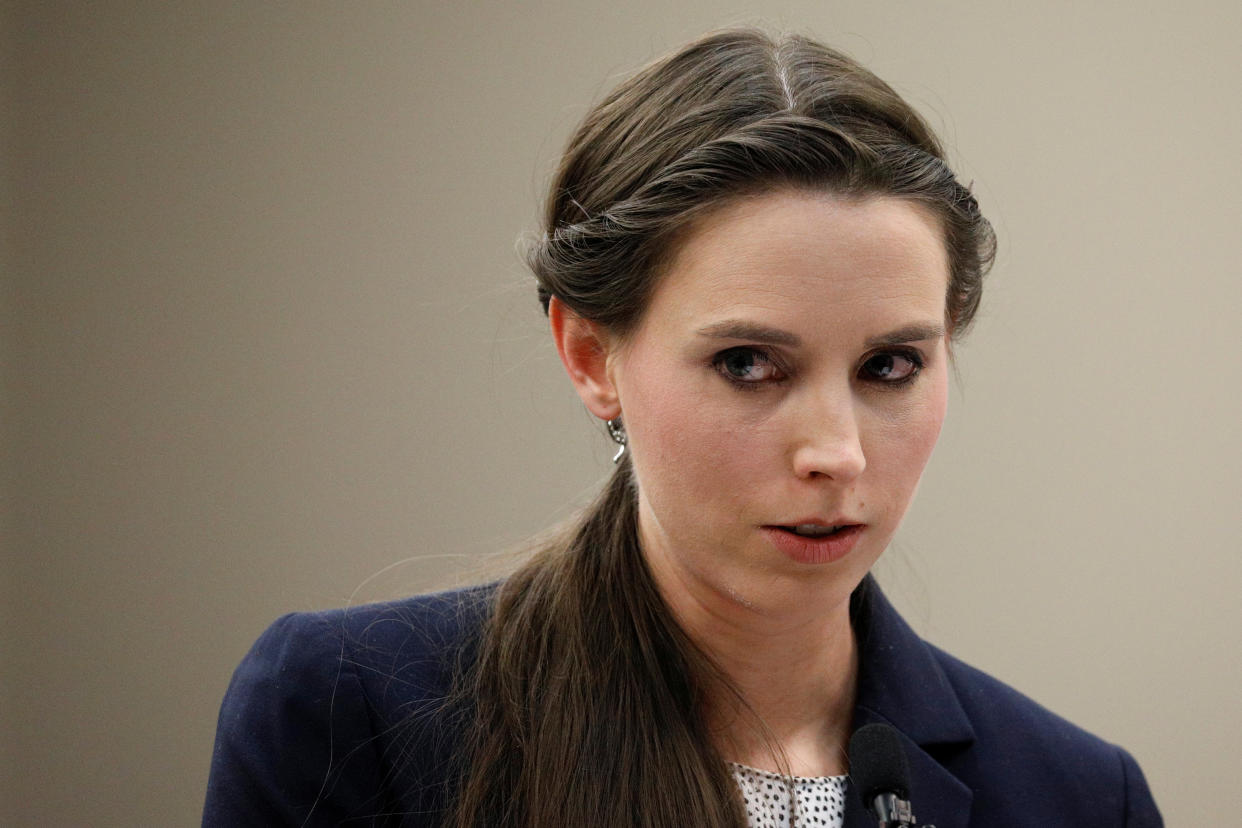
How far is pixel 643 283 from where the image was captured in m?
1.23

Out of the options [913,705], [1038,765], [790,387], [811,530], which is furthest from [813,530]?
[1038,765]

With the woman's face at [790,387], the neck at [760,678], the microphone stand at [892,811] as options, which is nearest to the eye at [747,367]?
the woman's face at [790,387]

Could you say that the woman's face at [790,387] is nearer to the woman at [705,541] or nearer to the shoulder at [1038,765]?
the woman at [705,541]

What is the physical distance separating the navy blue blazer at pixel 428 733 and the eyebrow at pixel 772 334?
0.41 m

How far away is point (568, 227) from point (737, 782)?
557 millimetres

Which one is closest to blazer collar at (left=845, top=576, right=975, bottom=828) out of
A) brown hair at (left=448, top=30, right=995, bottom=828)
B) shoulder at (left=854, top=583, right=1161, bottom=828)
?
shoulder at (left=854, top=583, right=1161, bottom=828)

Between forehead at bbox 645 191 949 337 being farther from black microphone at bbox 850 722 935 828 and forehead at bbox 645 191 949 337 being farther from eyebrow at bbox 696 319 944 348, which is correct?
black microphone at bbox 850 722 935 828

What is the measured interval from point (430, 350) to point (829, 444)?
64.1 inches

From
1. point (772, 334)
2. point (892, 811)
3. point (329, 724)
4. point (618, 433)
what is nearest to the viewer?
point (892, 811)

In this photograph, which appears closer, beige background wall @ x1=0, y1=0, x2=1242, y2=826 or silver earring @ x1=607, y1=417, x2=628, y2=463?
silver earring @ x1=607, y1=417, x2=628, y2=463

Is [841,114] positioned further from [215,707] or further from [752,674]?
[215,707]

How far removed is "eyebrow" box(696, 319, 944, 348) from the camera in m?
A: 1.14

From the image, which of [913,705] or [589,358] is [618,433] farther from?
[913,705]

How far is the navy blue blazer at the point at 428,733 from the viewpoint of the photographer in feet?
4.07
